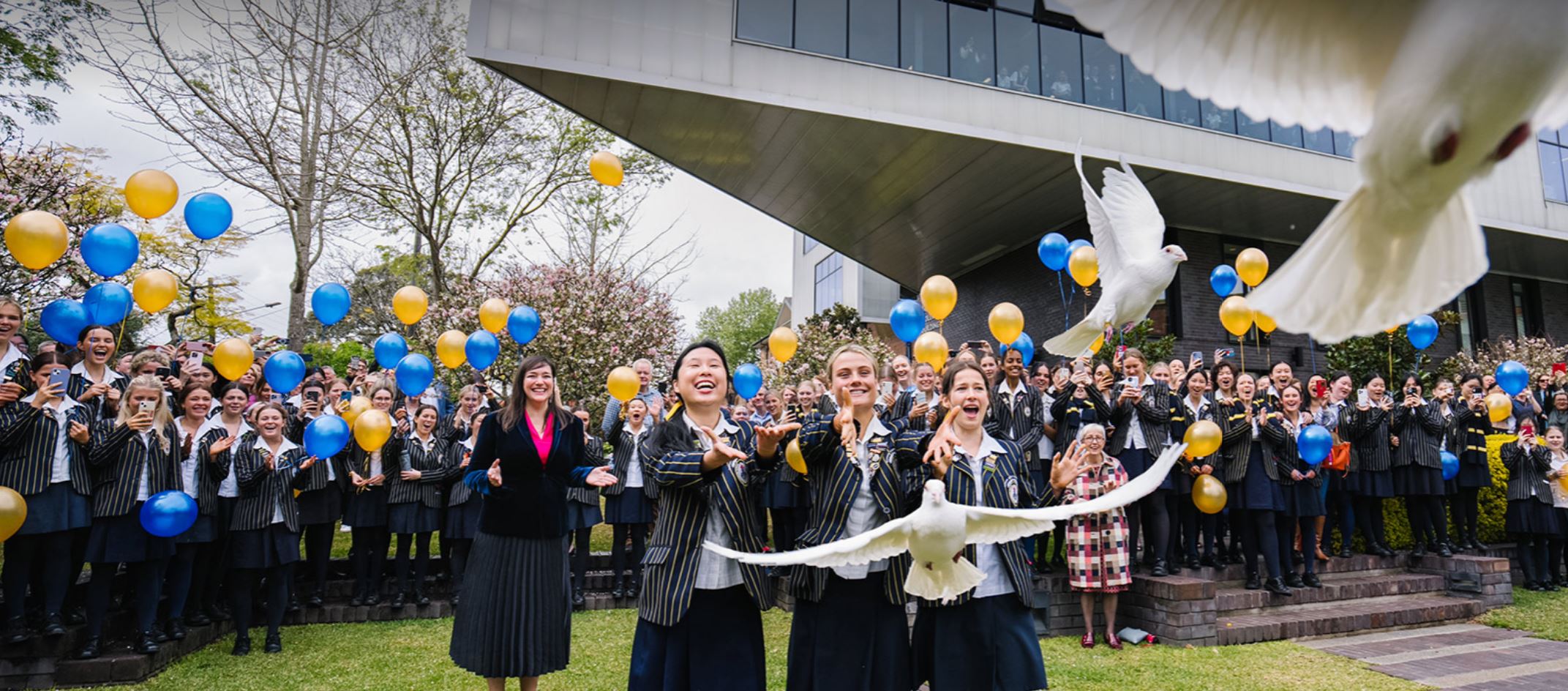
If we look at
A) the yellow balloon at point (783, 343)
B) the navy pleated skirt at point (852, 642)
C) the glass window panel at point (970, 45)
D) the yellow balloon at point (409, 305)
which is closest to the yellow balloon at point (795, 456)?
the navy pleated skirt at point (852, 642)

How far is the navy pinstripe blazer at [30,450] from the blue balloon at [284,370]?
1328 mm

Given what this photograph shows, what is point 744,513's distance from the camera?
3.30 metres

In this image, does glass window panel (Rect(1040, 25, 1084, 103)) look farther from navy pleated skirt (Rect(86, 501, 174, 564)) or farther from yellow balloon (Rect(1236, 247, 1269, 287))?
navy pleated skirt (Rect(86, 501, 174, 564))

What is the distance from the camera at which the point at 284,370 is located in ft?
20.7

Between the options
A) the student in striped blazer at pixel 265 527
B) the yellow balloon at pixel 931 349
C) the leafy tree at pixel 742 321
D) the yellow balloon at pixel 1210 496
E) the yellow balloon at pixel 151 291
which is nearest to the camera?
the student in striped blazer at pixel 265 527

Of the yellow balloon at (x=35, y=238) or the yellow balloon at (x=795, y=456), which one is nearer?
the yellow balloon at (x=795, y=456)

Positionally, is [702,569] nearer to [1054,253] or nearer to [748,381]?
[748,381]

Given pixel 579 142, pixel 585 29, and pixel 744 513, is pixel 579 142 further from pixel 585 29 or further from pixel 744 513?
pixel 744 513

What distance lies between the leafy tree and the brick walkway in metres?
51.4

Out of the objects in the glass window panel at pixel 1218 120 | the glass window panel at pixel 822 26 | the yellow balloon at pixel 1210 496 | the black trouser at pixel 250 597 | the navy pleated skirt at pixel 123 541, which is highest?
the glass window panel at pixel 822 26

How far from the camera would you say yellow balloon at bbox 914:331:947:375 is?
6.38m

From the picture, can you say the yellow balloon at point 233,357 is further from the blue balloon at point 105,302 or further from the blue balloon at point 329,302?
the blue balloon at point 329,302

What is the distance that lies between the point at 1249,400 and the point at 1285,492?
91cm

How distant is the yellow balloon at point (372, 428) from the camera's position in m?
5.90
